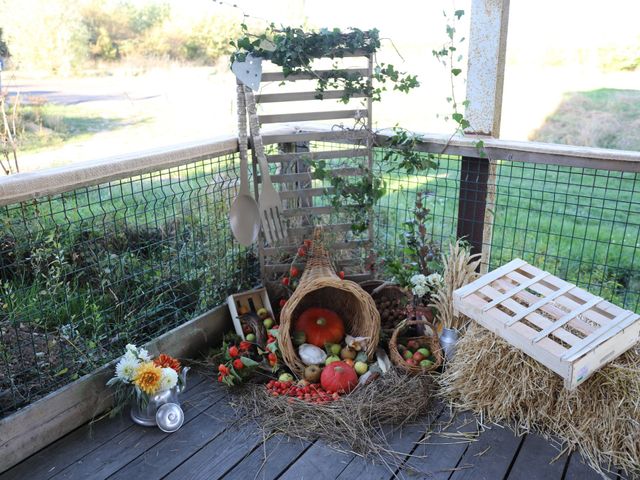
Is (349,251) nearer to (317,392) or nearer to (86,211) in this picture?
(317,392)

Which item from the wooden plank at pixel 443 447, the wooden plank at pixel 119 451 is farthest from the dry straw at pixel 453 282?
the wooden plank at pixel 119 451

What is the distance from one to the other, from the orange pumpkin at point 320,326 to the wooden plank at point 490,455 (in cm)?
75

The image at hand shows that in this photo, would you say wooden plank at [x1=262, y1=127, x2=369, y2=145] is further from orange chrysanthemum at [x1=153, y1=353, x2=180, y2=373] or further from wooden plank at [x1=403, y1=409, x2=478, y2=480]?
wooden plank at [x1=403, y1=409, x2=478, y2=480]

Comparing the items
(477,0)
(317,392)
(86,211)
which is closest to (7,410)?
(317,392)

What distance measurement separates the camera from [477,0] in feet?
7.90

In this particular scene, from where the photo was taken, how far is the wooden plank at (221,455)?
1734 mm

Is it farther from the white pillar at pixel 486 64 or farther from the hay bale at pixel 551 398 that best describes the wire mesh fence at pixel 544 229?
the hay bale at pixel 551 398

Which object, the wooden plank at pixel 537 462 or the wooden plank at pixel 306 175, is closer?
the wooden plank at pixel 537 462

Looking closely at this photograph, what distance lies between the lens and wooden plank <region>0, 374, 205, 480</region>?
1.73 metres

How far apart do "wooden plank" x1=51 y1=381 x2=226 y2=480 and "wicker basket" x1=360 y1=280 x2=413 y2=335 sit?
0.88m

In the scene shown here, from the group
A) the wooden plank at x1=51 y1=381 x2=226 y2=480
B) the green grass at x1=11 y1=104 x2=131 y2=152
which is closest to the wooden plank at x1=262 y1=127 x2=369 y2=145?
the wooden plank at x1=51 y1=381 x2=226 y2=480

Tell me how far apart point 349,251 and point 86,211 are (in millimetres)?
1519

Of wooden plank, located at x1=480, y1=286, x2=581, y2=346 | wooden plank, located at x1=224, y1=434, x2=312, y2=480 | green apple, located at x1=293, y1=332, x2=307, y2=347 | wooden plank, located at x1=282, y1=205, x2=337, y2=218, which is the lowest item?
wooden plank, located at x1=224, y1=434, x2=312, y2=480

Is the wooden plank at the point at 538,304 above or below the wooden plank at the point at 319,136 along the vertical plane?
below
